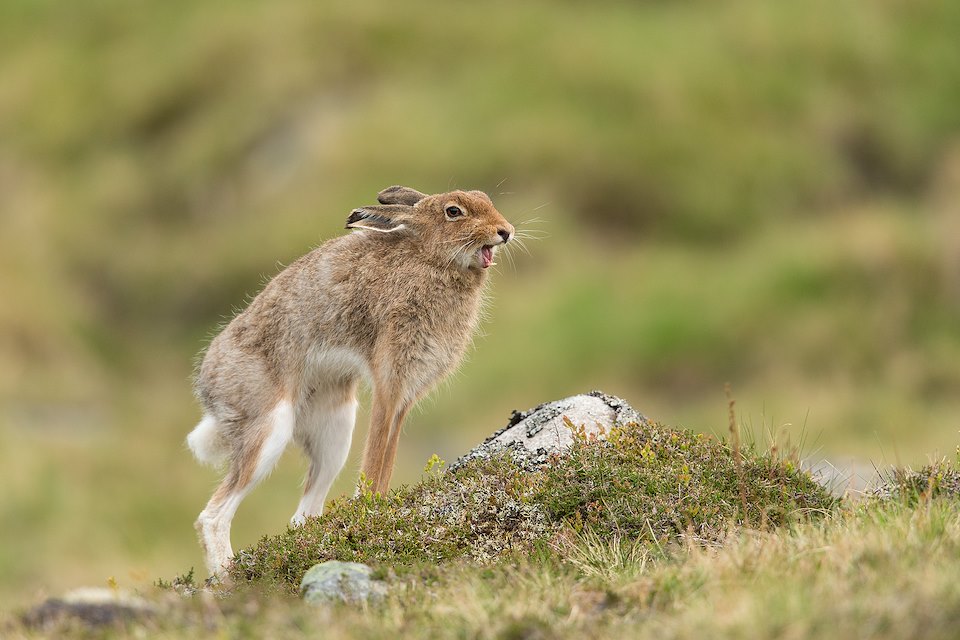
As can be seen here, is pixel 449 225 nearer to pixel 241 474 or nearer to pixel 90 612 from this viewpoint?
pixel 241 474

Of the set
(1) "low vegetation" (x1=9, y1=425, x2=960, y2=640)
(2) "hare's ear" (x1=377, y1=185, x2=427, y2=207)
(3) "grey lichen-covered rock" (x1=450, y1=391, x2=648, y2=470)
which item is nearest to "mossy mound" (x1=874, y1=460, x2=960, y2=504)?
(1) "low vegetation" (x1=9, y1=425, x2=960, y2=640)

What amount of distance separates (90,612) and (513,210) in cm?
2142

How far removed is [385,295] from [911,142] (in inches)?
960

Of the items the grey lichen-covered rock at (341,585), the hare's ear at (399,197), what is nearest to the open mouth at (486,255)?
the hare's ear at (399,197)

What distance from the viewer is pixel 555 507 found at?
952cm

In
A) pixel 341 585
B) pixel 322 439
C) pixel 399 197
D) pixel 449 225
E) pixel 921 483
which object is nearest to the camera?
pixel 341 585

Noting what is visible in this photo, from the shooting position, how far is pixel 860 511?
8.77 m

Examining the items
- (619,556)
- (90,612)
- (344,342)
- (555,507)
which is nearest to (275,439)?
(344,342)

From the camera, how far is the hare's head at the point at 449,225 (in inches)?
437

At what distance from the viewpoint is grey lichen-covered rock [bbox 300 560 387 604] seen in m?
7.96

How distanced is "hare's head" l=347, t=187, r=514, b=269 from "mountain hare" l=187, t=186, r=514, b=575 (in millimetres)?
11

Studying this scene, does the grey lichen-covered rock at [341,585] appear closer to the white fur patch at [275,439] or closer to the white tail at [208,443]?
the white fur patch at [275,439]

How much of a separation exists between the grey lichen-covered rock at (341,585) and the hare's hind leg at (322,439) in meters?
3.08

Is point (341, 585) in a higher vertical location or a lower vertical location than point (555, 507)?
lower
